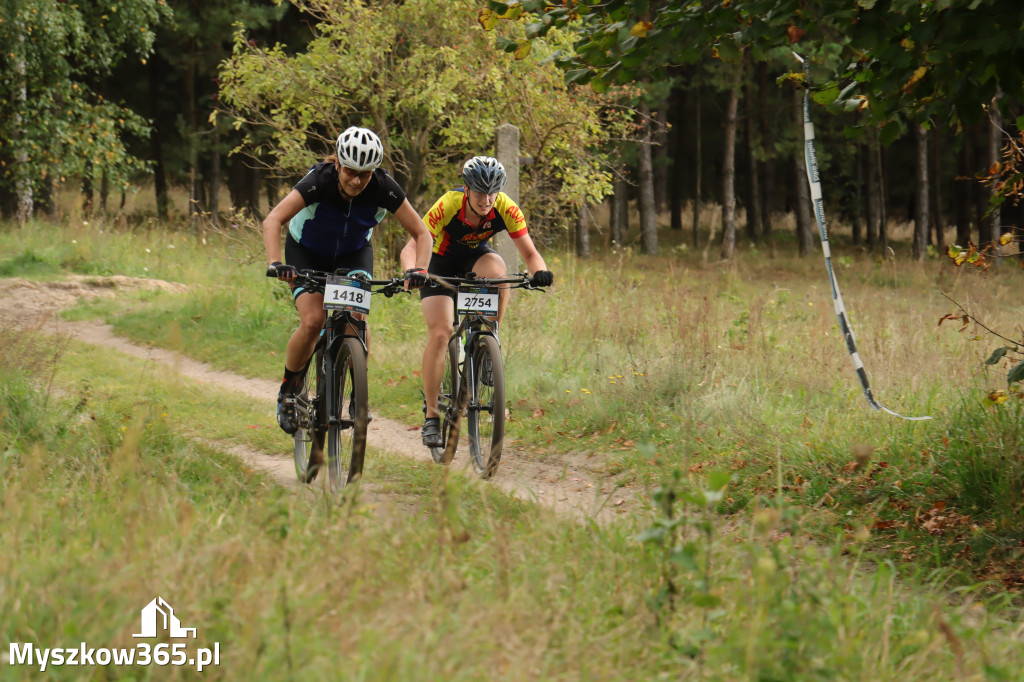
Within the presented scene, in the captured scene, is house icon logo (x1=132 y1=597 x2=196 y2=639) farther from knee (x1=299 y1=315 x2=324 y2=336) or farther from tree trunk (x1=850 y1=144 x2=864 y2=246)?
tree trunk (x1=850 y1=144 x2=864 y2=246)

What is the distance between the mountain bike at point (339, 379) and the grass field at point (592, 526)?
434 millimetres

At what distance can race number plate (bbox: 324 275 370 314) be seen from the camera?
5062 millimetres

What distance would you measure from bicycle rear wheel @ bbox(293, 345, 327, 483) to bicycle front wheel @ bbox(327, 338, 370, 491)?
95 millimetres

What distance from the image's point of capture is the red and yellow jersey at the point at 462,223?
613 cm

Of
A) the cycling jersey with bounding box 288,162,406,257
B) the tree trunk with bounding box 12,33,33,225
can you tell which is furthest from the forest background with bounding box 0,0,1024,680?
Result: the tree trunk with bounding box 12,33,33,225

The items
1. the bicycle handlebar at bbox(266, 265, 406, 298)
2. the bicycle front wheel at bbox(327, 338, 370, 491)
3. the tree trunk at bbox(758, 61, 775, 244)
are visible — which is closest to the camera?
the bicycle front wheel at bbox(327, 338, 370, 491)

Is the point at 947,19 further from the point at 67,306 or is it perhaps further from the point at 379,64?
the point at 67,306

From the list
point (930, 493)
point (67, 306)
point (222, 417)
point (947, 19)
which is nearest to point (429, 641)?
point (947, 19)

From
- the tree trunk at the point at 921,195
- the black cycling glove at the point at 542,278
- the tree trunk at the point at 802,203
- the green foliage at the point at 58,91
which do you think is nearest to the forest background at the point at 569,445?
the black cycling glove at the point at 542,278

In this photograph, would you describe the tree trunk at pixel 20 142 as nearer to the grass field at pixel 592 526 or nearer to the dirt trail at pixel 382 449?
the dirt trail at pixel 382 449

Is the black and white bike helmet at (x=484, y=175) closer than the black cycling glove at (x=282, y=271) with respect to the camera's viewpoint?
No

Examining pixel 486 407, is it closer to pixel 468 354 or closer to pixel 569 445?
pixel 468 354

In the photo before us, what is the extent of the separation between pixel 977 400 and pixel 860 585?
2.84 metres
